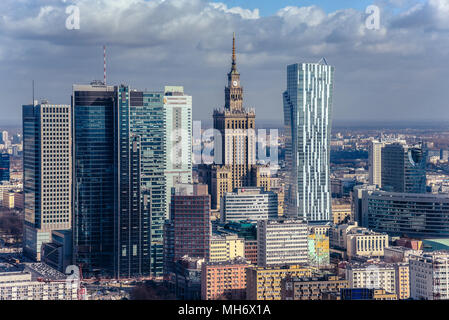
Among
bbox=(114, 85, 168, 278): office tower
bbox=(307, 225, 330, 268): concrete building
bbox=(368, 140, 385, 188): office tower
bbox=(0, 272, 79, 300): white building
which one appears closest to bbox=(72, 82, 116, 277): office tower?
bbox=(114, 85, 168, 278): office tower

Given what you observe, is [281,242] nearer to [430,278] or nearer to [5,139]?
[430,278]

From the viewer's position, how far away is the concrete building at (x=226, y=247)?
32.9 feet

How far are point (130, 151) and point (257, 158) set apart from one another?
423 centimetres

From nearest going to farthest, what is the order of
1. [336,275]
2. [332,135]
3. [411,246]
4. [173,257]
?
[336,275] → [173,257] → [411,246] → [332,135]

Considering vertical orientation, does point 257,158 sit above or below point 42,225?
above

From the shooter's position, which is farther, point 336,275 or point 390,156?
point 390,156

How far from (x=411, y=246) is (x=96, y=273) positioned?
14.8ft

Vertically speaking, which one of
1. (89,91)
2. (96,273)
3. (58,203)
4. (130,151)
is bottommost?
(96,273)

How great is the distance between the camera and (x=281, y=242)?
10.6 meters

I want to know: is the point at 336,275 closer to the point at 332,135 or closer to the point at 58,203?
the point at 58,203

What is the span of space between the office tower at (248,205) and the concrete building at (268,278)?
503 centimetres
